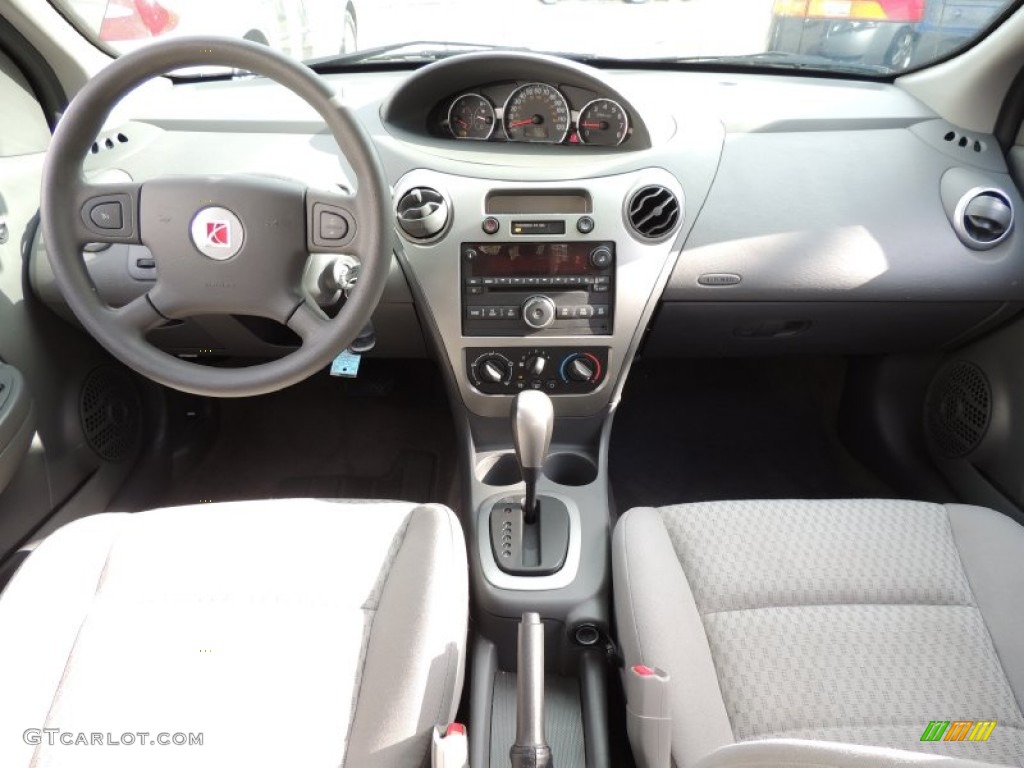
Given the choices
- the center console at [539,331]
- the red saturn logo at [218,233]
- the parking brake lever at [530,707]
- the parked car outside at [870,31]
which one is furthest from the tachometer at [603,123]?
the parking brake lever at [530,707]

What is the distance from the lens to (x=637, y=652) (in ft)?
3.82

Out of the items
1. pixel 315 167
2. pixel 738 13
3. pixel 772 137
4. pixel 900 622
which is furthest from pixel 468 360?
pixel 738 13

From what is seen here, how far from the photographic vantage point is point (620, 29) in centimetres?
193

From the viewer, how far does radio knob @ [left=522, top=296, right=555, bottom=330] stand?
61.8 inches

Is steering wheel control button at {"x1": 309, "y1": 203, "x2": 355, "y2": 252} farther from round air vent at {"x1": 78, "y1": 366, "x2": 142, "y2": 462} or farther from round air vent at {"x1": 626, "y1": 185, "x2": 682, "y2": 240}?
round air vent at {"x1": 78, "y1": 366, "x2": 142, "y2": 462}

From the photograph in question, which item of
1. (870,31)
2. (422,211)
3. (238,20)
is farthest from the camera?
(238,20)

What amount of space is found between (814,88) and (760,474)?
1.08 metres

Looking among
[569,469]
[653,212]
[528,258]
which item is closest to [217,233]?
[528,258]

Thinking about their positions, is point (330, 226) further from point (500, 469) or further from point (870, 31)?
point (870, 31)

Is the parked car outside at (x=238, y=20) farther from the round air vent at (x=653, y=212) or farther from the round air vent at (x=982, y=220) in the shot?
the round air vent at (x=982, y=220)

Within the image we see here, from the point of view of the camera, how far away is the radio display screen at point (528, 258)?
156 centimetres

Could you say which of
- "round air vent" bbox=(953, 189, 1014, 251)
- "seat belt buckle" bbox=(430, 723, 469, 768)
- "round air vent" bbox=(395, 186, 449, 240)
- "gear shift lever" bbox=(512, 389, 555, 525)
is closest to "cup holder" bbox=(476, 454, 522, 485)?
"gear shift lever" bbox=(512, 389, 555, 525)

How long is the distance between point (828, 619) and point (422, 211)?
1.03 metres

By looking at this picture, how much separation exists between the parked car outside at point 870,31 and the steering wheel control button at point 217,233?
139 centimetres
